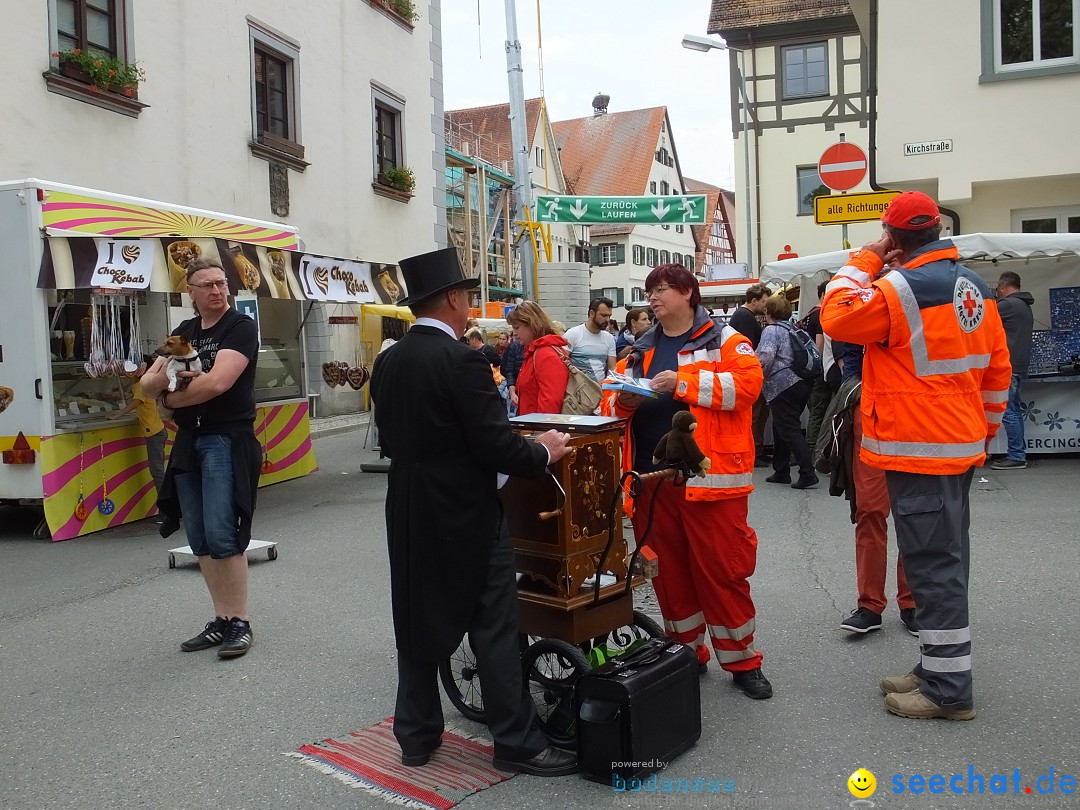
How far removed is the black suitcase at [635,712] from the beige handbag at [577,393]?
313cm

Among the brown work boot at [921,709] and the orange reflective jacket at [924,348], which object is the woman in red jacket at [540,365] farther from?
the brown work boot at [921,709]

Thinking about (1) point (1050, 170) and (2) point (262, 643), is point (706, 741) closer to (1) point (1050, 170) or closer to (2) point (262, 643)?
(2) point (262, 643)

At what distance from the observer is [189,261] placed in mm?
8055

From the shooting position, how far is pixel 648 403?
13.8 ft

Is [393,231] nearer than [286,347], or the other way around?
[286,347]

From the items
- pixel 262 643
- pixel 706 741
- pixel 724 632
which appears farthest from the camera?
pixel 262 643

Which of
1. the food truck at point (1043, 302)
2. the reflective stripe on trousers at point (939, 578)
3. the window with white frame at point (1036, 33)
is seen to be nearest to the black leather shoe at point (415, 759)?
the reflective stripe on trousers at point (939, 578)

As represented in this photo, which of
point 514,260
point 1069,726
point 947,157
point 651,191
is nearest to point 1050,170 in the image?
point 947,157

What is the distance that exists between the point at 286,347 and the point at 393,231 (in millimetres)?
7488

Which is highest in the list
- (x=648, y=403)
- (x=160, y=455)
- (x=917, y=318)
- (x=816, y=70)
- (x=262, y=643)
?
(x=816, y=70)

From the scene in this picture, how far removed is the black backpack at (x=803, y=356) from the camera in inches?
374

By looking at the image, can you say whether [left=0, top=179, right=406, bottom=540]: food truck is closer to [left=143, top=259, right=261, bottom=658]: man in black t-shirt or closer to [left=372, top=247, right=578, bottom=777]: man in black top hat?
[left=143, top=259, right=261, bottom=658]: man in black t-shirt

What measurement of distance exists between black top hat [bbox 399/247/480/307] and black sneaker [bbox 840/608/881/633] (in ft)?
8.84

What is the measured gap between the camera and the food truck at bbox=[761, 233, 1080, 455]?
9.84 meters
